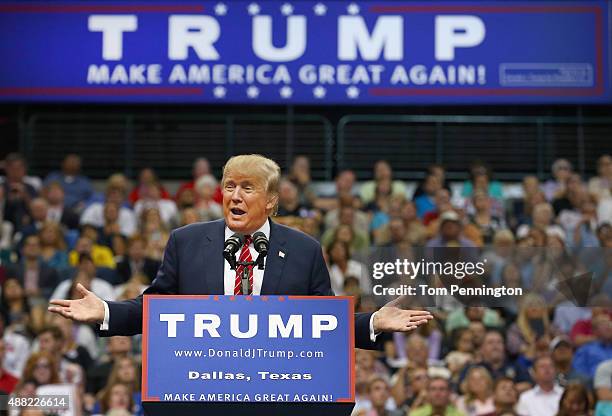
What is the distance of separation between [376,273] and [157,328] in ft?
4.22

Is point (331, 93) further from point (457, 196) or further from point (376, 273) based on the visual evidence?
point (376, 273)

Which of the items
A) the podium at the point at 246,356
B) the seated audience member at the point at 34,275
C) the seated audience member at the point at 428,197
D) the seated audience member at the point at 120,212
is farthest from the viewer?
the seated audience member at the point at 428,197

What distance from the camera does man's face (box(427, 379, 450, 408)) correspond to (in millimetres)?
8453

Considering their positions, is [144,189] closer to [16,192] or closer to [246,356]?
[16,192]

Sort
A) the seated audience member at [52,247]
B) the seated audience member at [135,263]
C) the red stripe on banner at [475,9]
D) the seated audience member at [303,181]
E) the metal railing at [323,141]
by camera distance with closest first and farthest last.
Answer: the seated audience member at [135,263], the seated audience member at [52,247], the seated audience member at [303,181], the red stripe on banner at [475,9], the metal railing at [323,141]

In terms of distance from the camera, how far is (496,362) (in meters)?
9.24

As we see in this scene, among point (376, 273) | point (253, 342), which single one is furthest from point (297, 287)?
point (376, 273)

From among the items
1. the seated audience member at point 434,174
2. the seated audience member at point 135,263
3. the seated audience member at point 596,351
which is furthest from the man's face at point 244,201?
the seated audience member at point 434,174

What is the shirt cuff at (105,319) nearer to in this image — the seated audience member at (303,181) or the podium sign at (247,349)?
the podium sign at (247,349)

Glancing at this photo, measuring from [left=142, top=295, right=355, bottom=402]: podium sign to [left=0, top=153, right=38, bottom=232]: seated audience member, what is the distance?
8.31 m

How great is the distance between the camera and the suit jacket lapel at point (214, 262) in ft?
14.1

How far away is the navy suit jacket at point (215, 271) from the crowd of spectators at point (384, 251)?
0.83 metres

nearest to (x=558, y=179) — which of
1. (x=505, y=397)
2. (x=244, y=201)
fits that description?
(x=505, y=397)

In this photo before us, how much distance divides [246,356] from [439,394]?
15.2 ft
